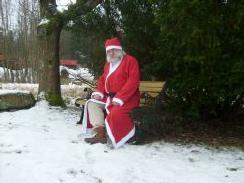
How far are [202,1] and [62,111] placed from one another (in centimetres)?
409

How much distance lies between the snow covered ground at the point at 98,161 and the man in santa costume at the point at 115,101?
221 millimetres

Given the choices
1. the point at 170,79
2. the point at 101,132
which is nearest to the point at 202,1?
the point at 170,79

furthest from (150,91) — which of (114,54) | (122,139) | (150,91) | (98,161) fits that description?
(98,161)

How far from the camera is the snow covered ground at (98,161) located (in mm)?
5395

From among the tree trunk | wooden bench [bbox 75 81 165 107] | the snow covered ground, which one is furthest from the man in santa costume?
the tree trunk

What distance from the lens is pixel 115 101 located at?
689cm

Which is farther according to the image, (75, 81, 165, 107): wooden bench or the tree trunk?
the tree trunk

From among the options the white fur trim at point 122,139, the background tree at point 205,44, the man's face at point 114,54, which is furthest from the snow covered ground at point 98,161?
the man's face at point 114,54

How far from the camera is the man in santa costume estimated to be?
22.3 ft

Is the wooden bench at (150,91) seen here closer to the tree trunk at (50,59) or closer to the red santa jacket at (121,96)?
the red santa jacket at (121,96)

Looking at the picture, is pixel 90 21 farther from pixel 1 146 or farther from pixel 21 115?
pixel 1 146

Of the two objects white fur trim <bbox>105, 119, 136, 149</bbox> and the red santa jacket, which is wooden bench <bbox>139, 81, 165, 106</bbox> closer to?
the red santa jacket

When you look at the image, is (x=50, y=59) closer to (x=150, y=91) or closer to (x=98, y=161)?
(x=150, y=91)

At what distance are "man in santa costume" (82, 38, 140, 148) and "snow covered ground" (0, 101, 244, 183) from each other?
8.7 inches
